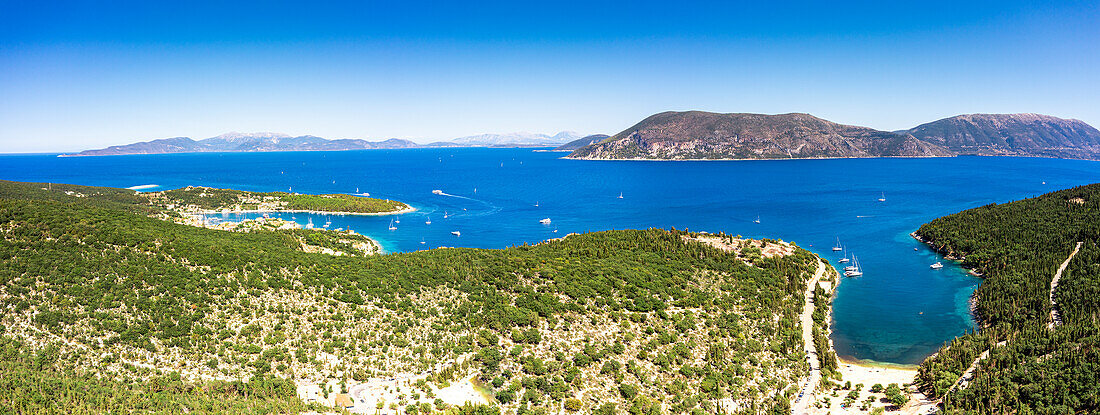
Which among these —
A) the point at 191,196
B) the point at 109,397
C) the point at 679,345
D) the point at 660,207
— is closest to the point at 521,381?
the point at 679,345

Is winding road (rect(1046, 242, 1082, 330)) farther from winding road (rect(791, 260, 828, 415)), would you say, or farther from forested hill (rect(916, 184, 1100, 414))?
winding road (rect(791, 260, 828, 415))

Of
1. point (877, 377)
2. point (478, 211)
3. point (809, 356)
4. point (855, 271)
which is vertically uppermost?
point (478, 211)

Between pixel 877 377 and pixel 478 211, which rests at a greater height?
pixel 478 211

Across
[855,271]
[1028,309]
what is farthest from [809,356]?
[855,271]

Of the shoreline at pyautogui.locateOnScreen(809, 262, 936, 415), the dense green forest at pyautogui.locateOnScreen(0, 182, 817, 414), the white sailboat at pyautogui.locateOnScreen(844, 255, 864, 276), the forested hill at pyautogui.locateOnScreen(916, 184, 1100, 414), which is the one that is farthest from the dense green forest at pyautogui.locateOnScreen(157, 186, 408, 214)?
the forested hill at pyautogui.locateOnScreen(916, 184, 1100, 414)

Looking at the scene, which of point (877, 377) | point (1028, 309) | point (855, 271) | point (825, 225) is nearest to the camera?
point (877, 377)

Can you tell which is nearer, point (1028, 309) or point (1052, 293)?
point (1028, 309)

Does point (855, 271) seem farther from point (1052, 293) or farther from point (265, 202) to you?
point (265, 202)
